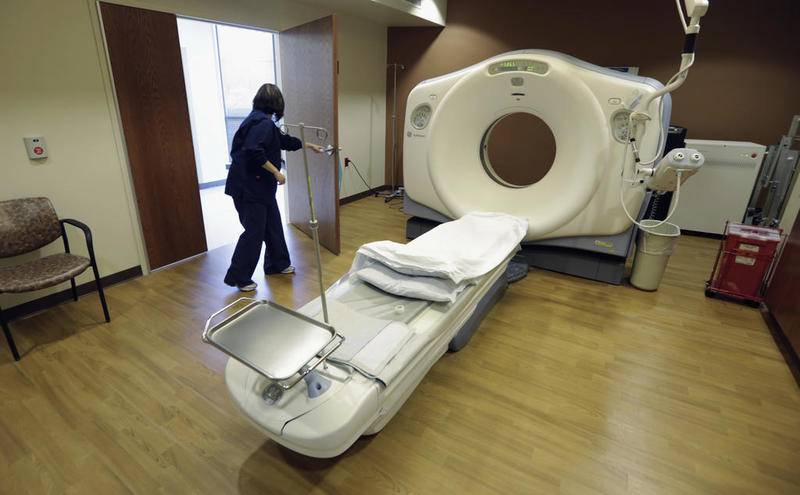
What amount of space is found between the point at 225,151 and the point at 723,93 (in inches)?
214

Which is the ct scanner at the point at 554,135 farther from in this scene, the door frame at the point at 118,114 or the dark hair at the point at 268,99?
the door frame at the point at 118,114

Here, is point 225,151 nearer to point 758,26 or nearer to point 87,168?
point 87,168

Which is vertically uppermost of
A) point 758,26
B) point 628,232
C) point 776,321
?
point 758,26

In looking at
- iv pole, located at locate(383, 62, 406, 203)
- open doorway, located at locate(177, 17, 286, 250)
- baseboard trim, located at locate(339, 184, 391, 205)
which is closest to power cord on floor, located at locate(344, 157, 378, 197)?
baseboard trim, located at locate(339, 184, 391, 205)

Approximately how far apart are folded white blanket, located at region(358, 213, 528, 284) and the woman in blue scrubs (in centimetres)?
83

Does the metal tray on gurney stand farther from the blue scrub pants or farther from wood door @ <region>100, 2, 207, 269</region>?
wood door @ <region>100, 2, 207, 269</region>

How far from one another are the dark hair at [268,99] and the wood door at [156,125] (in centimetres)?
75

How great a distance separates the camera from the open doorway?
4766 mm

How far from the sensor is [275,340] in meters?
1.14

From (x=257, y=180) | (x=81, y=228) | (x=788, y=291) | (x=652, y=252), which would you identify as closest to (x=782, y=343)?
(x=788, y=291)

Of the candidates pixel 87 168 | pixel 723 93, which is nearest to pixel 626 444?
pixel 87 168

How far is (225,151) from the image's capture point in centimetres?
542

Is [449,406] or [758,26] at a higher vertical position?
[758,26]

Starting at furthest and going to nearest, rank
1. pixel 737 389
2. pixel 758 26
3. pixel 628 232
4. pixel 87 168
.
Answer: pixel 758 26 < pixel 628 232 < pixel 87 168 < pixel 737 389
